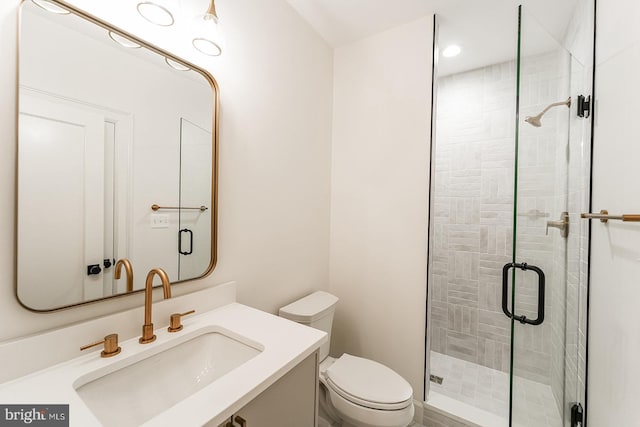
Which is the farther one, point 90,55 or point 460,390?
point 460,390

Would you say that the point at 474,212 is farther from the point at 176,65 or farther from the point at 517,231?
the point at 176,65

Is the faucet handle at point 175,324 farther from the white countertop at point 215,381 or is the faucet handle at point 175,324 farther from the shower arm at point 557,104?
the shower arm at point 557,104

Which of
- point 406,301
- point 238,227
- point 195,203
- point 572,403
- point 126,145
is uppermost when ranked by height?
point 126,145

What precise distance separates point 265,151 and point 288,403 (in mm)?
1160

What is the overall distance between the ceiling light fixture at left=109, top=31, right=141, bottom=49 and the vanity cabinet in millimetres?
1188

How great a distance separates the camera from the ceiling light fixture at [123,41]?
3.05ft

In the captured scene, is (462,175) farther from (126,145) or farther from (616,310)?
(126,145)

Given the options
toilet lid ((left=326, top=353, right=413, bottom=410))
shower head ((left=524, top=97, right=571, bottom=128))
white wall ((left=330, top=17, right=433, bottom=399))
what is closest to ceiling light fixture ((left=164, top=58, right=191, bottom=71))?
white wall ((left=330, top=17, right=433, bottom=399))

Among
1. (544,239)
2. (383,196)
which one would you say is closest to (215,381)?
(544,239)

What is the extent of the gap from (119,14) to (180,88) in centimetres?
27

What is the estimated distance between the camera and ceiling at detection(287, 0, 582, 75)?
161cm

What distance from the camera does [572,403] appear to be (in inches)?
53.2

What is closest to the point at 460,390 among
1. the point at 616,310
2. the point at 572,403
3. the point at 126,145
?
the point at 572,403

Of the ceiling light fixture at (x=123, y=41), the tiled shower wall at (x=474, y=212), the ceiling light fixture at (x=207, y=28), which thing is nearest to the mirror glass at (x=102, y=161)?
the ceiling light fixture at (x=123, y=41)
